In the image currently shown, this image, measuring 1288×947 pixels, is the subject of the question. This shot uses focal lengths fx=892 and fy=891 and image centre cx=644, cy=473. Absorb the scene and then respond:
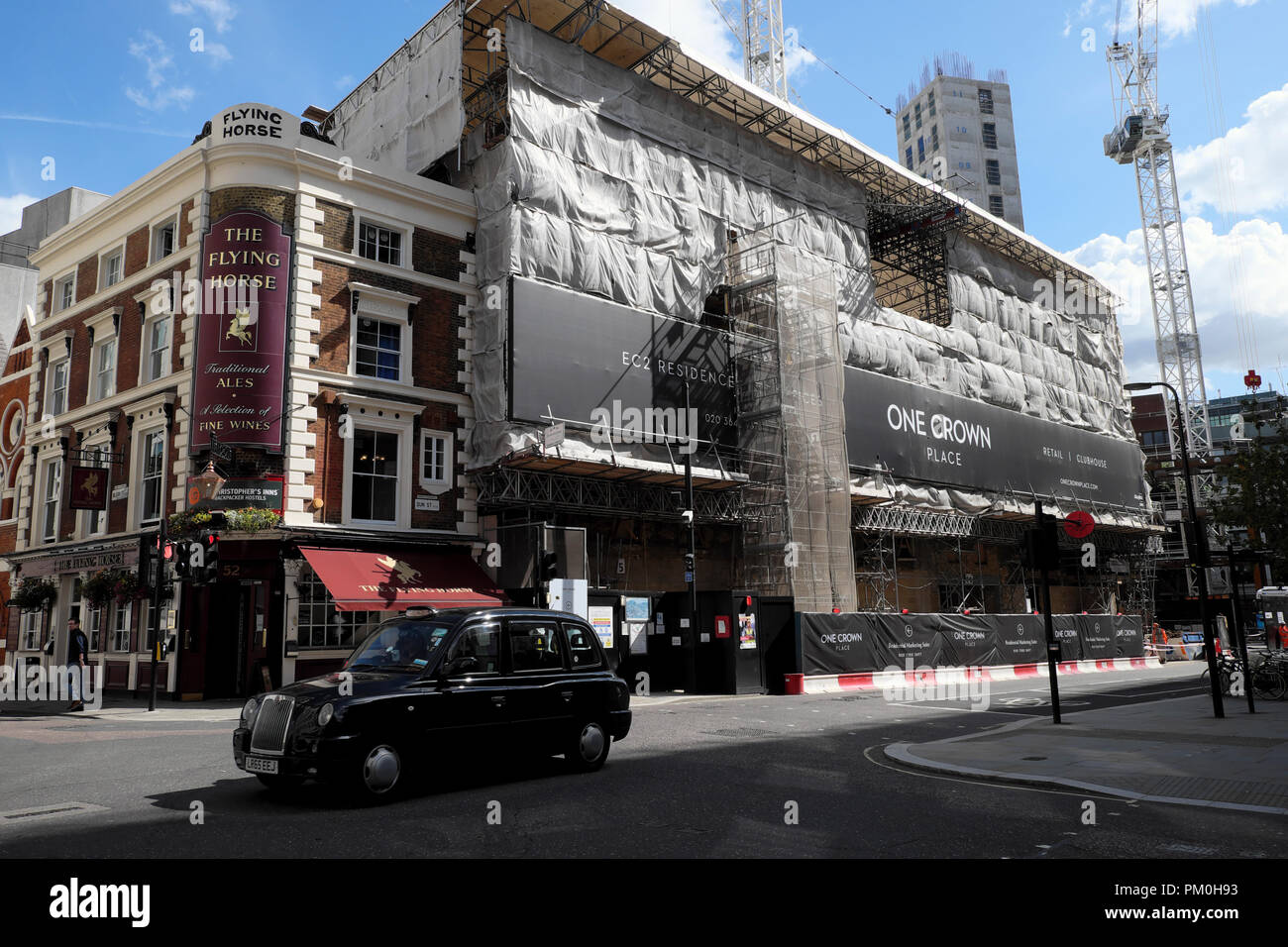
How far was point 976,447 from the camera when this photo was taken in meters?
38.1

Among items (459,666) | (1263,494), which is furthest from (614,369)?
(459,666)

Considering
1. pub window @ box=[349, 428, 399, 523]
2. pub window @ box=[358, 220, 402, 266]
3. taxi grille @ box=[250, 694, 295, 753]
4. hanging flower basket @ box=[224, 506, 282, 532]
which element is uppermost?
pub window @ box=[358, 220, 402, 266]

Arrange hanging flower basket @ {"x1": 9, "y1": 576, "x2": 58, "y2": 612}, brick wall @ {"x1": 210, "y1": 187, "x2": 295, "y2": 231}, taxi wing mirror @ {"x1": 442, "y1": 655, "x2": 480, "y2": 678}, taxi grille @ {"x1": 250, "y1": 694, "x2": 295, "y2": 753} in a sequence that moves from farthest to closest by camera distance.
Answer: hanging flower basket @ {"x1": 9, "y1": 576, "x2": 58, "y2": 612}, brick wall @ {"x1": 210, "y1": 187, "x2": 295, "y2": 231}, taxi wing mirror @ {"x1": 442, "y1": 655, "x2": 480, "y2": 678}, taxi grille @ {"x1": 250, "y1": 694, "x2": 295, "y2": 753}

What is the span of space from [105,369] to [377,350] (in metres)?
8.87

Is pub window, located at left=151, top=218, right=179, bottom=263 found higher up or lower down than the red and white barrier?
higher up

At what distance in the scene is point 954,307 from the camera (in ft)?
133

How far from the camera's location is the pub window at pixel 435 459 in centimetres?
2330

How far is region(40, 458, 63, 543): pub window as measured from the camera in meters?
26.2

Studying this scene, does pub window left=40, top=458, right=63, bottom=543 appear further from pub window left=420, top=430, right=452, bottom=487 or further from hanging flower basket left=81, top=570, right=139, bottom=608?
pub window left=420, top=430, right=452, bottom=487

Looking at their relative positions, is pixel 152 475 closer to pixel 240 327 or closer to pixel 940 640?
pixel 240 327

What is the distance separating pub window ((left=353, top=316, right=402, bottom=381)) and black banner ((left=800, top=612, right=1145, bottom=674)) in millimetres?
12625

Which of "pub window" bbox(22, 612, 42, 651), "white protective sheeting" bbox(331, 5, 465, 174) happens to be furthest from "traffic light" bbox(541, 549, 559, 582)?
"pub window" bbox(22, 612, 42, 651)

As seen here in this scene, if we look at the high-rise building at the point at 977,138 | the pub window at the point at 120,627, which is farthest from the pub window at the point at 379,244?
the high-rise building at the point at 977,138
